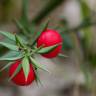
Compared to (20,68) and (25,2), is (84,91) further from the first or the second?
(20,68)

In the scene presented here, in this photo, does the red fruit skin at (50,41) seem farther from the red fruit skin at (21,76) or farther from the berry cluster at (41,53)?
the red fruit skin at (21,76)

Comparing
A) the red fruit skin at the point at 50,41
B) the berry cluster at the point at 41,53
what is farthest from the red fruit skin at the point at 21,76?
the red fruit skin at the point at 50,41

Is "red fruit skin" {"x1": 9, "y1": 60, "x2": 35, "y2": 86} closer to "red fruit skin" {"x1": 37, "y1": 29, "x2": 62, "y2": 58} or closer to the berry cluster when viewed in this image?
the berry cluster

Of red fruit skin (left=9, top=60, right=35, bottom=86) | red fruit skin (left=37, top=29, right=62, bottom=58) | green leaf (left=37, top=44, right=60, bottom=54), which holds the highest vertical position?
red fruit skin (left=37, top=29, right=62, bottom=58)

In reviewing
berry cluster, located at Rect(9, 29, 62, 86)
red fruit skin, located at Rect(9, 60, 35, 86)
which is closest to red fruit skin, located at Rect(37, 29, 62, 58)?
berry cluster, located at Rect(9, 29, 62, 86)

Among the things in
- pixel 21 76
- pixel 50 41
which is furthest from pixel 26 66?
pixel 50 41

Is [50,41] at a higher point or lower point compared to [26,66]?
higher

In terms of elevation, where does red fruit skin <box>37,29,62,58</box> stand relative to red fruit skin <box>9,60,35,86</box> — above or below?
above

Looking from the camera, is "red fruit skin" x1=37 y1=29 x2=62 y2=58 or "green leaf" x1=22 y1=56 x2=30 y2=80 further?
"red fruit skin" x1=37 y1=29 x2=62 y2=58

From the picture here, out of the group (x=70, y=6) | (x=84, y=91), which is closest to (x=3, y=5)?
(x=70, y=6)

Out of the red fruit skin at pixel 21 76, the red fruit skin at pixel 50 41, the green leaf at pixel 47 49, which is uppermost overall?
the red fruit skin at pixel 50 41

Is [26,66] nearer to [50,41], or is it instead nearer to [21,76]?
[21,76]

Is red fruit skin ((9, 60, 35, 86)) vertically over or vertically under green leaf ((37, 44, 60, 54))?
under
